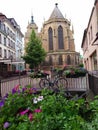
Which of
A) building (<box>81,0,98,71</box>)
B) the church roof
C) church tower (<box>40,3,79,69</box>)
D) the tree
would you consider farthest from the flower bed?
the church roof

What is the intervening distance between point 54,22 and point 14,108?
2287 inches

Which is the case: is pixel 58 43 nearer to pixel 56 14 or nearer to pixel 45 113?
pixel 56 14

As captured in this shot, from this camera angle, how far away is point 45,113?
2252 millimetres

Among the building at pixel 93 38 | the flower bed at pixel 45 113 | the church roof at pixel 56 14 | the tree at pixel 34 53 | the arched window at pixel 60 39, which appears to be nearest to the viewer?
the flower bed at pixel 45 113

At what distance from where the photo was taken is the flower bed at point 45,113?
1.92m

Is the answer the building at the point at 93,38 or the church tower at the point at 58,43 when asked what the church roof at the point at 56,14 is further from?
the building at the point at 93,38

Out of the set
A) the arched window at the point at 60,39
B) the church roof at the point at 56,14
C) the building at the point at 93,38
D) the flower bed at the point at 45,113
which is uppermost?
the church roof at the point at 56,14

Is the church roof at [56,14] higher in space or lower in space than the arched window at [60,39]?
higher

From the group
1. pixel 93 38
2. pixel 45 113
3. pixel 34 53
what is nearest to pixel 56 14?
pixel 34 53

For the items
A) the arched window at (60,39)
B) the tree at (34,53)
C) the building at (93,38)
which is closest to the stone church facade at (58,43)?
the arched window at (60,39)

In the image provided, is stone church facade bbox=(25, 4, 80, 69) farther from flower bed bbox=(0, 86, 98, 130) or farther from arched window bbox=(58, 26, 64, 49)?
flower bed bbox=(0, 86, 98, 130)

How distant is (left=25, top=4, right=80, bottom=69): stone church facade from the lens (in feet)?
189

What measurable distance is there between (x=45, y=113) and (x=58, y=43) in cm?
5728

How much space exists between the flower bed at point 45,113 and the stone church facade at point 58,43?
53.8 m
